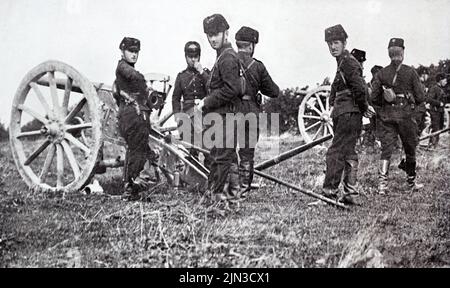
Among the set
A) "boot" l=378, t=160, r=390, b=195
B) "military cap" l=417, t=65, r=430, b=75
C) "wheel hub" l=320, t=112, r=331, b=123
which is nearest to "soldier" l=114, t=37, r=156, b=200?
"boot" l=378, t=160, r=390, b=195

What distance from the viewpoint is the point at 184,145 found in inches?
219

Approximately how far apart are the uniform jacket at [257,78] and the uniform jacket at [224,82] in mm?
660

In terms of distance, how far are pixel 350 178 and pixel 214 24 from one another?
2.11 metres

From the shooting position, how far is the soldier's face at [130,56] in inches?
203

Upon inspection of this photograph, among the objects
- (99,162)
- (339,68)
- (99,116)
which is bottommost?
(99,162)

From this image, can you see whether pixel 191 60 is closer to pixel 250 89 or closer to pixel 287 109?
pixel 250 89

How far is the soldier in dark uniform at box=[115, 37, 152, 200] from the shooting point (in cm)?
515

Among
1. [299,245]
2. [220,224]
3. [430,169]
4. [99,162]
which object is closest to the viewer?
[299,245]

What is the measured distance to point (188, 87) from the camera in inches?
239

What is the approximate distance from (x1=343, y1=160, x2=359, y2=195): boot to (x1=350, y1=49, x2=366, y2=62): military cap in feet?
3.89

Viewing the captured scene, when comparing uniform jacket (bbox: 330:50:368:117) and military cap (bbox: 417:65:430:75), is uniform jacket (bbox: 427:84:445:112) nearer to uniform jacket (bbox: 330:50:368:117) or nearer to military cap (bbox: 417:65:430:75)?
military cap (bbox: 417:65:430:75)

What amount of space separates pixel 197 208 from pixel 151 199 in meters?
0.92

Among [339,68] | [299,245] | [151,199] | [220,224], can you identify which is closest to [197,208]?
[220,224]

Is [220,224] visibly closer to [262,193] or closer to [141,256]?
[141,256]
